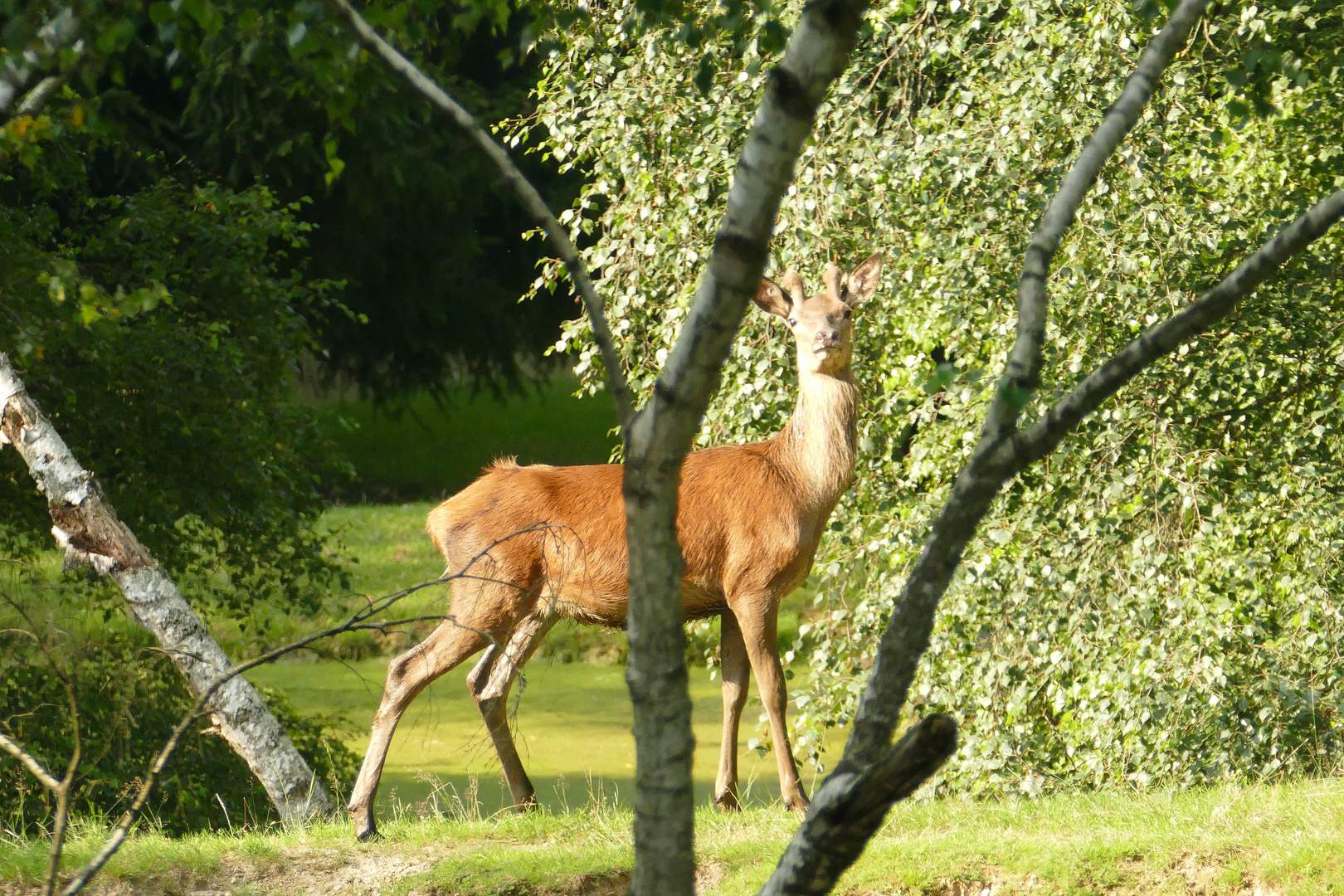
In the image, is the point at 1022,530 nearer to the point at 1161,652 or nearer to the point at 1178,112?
the point at 1161,652

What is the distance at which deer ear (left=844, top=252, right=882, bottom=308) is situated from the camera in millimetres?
6320

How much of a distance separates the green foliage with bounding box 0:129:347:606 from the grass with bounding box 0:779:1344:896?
119 inches

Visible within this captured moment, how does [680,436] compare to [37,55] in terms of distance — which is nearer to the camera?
[680,436]

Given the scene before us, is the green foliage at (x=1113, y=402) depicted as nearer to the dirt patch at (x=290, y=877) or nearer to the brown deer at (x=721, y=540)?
the brown deer at (x=721, y=540)

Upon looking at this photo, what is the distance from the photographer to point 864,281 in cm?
636

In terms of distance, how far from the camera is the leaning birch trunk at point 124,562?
21.2 ft

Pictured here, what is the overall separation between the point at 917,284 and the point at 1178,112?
1.45 metres

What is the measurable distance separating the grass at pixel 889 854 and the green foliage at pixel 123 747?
231 centimetres

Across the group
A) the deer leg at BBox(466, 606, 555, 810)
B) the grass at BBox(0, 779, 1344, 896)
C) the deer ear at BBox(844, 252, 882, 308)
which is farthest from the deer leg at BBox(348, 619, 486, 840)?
the deer ear at BBox(844, 252, 882, 308)

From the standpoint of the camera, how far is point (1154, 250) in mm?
6496

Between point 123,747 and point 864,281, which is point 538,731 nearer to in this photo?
point 123,747

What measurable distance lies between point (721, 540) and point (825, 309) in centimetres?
113

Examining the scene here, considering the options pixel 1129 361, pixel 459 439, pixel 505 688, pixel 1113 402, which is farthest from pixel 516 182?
pixel 459 439

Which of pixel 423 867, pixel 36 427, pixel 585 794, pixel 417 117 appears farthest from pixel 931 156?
pixel 417 117
